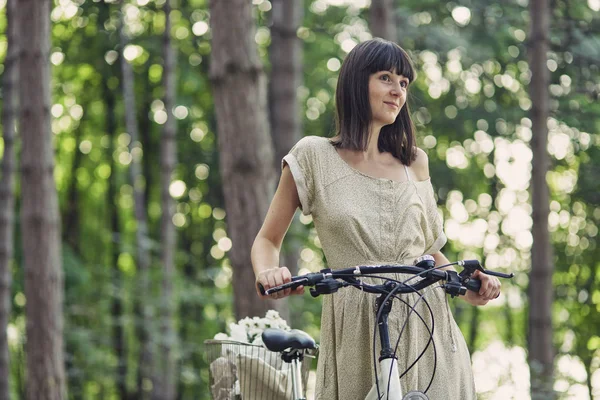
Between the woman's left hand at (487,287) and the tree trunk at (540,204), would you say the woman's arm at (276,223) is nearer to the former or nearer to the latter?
the woman's left hand at (487,287)

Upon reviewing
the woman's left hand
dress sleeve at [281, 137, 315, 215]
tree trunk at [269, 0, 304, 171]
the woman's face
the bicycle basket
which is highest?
tree trunk at [269, 0, 304, 171]

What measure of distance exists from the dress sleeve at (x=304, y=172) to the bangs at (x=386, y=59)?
360 millimetres

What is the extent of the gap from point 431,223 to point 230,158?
377 centimetres

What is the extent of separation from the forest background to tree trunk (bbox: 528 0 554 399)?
0.13ft

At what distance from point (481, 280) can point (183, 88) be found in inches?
701

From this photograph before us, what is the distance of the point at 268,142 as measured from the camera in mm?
7695

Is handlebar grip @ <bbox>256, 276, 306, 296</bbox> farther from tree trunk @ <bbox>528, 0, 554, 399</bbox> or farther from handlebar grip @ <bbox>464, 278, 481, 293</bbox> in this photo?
tree trunk @ <bbox>528, 0, 554, 399</bbox>

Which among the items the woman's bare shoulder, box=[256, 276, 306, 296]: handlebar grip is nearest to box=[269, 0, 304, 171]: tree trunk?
the woman's bare shoulder

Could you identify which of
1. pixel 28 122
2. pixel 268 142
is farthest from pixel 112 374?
pixel 268 142

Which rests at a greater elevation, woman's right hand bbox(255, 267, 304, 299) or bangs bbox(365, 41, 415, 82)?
bangs bbox(365, 41, 415, 82)

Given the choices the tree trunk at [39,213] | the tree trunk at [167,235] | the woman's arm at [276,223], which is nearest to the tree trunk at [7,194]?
the tree trunk at [39,213]

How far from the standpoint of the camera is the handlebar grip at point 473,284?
3496mm

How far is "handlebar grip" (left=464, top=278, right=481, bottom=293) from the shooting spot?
11.5 ft

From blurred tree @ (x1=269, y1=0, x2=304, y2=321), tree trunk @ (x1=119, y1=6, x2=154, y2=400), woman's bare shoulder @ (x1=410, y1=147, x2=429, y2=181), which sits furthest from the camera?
tree trunk @ (x1=119, y1=6, x2=154, y2=400)
